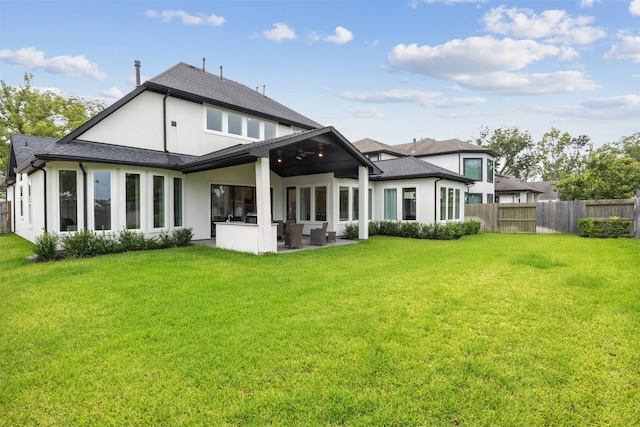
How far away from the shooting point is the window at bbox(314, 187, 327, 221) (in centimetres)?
1452

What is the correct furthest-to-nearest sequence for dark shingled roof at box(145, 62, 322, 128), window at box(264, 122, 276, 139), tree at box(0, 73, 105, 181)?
1. tree at box(0, 73, 105, 181)
2. window at box(264, 122, 276, 139)
3. dark shingled roof at box(145, 62, 322, 128)

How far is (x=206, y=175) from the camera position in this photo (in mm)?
12500

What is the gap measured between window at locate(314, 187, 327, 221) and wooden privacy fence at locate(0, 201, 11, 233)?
1827cm

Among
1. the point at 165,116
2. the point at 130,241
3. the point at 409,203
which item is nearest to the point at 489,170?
the point at 409,203

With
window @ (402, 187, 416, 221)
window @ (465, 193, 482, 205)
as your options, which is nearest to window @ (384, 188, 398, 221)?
window @ (402, 187, 416, 221)

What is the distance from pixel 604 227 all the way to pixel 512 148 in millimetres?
28064

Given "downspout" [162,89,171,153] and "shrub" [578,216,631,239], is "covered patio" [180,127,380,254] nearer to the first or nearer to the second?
"downspout" [162,89,171,153]

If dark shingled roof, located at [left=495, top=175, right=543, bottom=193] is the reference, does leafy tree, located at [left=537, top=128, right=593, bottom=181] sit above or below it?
above

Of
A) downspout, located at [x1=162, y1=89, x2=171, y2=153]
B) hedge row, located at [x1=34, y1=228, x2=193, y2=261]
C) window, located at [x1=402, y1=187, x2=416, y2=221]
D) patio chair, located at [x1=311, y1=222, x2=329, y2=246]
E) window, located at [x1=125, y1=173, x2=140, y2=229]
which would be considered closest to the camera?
hedge row, located at [x1=34, y1=228, x2=193, y2=261]

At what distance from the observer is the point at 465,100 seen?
30141 millimetres

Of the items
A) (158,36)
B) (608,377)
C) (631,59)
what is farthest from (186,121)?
(631,59)

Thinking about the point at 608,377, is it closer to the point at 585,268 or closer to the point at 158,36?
the point at 585,268

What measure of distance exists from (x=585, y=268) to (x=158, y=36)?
17420 mm

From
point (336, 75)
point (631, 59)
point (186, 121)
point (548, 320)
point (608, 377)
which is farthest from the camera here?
point (336, 75)
